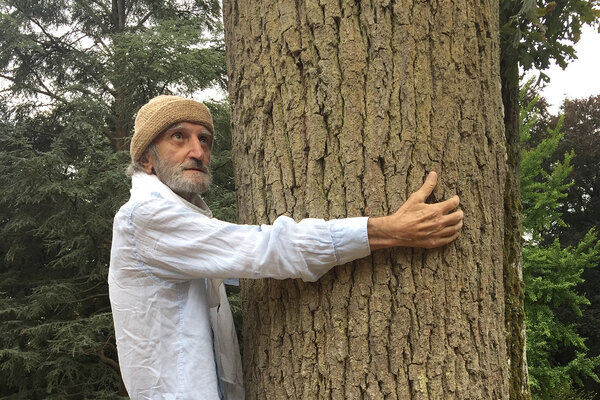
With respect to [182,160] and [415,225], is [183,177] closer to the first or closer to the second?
[182,160]

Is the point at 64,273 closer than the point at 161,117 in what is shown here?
No

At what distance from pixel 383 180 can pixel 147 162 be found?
3.26 ft

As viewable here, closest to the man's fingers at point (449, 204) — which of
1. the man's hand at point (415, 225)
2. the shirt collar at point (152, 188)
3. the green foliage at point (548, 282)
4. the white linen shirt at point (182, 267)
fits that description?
the man's hand at point (415, 225)

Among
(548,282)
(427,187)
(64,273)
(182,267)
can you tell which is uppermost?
(548,282)

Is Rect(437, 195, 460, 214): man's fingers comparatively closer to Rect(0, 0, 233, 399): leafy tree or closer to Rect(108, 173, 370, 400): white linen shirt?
Rect(108, 173, 370, 400): white linen shirt

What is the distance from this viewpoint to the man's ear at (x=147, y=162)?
Result: 2.31 metres

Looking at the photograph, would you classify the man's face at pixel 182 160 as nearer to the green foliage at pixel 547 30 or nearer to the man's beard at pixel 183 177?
the man's beard at pixel 183 177

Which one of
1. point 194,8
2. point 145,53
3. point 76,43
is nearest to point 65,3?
point 76,43

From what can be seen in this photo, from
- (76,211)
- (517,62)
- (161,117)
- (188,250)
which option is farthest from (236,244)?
(76,211)

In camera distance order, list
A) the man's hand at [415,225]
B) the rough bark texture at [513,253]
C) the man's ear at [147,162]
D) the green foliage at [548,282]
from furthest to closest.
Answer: the green foliage at [548,282] → the rough bark texture at [513,253] → the man's ear at [147,162] → the man's hand at [415,225]

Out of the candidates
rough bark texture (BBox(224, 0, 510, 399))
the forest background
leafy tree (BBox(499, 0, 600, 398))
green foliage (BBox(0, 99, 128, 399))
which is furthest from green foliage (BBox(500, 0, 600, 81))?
green foliage (BBox(0, 99, 128, 399))

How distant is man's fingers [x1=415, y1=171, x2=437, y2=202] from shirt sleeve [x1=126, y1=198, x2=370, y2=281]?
0.64ft

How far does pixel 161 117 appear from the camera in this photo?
223cm

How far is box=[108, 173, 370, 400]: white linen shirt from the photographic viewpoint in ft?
5.97
